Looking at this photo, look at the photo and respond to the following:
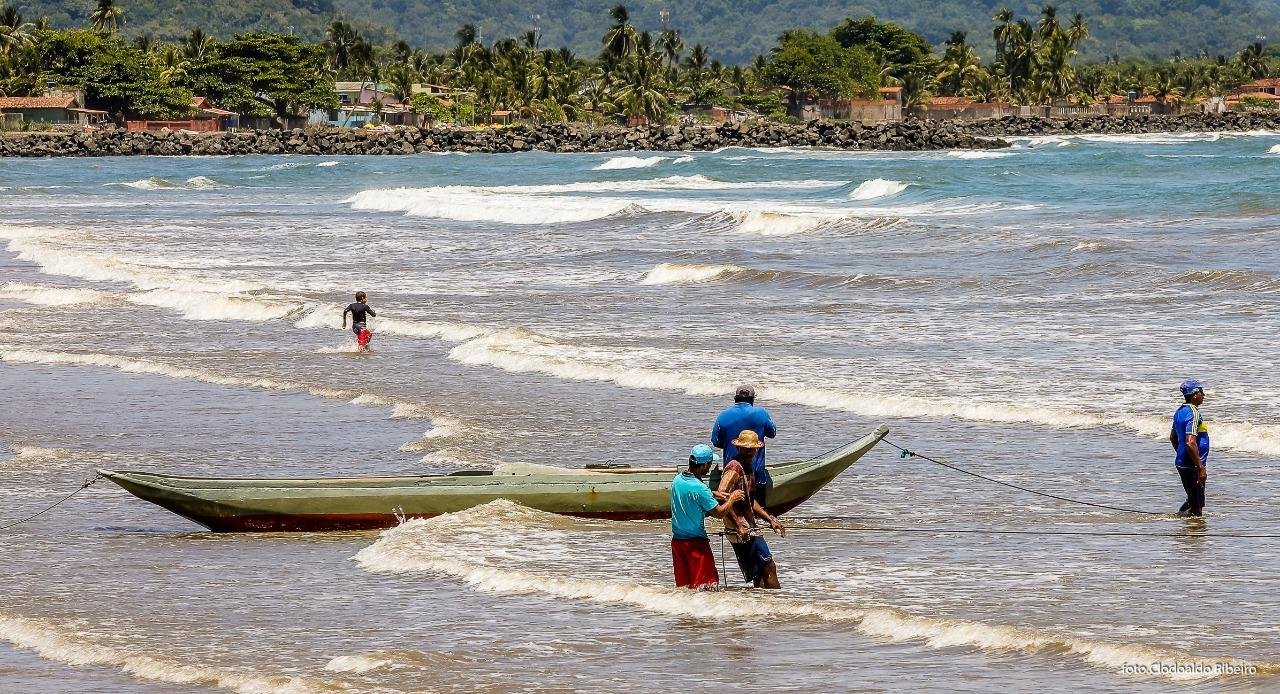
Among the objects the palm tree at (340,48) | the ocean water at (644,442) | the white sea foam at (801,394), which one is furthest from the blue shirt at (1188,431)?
the palm tree at (340,48)

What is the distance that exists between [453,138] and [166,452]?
106m

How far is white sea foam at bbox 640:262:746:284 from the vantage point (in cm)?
3206

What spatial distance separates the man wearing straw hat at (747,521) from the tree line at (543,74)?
132 m

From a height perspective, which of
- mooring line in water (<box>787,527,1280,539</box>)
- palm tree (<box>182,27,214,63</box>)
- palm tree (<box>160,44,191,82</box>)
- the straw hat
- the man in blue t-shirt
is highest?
palm tree (<box>182,27,214,63</box>)

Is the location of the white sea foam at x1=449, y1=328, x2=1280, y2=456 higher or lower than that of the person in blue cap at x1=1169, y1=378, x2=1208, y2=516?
lower

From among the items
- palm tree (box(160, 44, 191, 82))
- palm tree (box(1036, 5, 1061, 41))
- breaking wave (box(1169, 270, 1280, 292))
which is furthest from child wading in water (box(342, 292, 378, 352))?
palm tree (box(1036, 5, 1061, 41))

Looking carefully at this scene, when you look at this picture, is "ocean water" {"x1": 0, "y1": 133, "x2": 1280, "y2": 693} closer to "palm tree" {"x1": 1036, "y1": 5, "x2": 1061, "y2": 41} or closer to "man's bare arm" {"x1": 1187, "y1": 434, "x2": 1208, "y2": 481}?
"man's bare arm" {"x1": 1187, "y1": 434, "x2": 1208, "y2": 481}

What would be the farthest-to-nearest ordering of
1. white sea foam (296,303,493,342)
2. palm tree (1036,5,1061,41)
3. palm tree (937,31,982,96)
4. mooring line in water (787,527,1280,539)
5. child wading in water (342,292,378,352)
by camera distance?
1. palm tree (937,31,982,96)
2. palm tree (1036,5,1061,41)
3. white sea foam (296,303,493,342)
4. child wading in water (342,292,378,352)
5. mooring line in water (787,527,1280,539)

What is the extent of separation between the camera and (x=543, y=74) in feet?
485

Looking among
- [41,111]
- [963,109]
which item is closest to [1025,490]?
[41,111]

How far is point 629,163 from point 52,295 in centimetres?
6700

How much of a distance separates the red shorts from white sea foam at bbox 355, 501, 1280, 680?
70 millimetres

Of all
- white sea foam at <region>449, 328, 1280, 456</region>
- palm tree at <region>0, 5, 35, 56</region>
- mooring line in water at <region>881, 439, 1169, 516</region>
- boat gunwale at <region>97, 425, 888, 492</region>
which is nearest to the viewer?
boat gunwale at <region>97, 425, 888, 492</region>

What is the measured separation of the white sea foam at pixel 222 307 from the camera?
2764 centimetres
